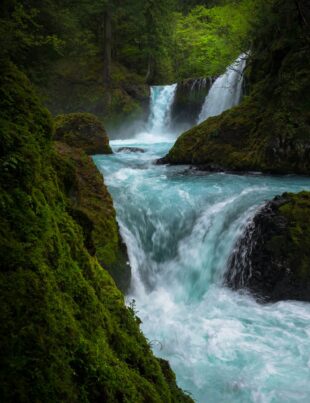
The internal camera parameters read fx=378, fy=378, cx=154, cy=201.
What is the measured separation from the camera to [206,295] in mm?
7648

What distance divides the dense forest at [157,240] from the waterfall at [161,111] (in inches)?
219

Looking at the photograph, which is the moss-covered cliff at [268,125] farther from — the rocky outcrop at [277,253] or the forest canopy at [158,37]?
the rocky outcrop at [277,253]

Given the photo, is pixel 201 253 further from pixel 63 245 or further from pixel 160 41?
pixel 160 41

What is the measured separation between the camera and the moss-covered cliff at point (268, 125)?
457 inches

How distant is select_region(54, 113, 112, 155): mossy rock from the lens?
15.8m

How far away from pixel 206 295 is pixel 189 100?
18.8 meters

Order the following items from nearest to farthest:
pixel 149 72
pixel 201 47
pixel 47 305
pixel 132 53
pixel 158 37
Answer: pixel 47 305, pixel 158 37, pixel 149 72, pixel 132 53, pixel 201 47

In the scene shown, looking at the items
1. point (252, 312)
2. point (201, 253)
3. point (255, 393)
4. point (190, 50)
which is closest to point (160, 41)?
point (190, 50)

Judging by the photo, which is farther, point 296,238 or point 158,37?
point 158,37

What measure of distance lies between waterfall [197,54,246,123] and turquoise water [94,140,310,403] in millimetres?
8796

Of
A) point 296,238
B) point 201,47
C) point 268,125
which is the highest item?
point 201,47

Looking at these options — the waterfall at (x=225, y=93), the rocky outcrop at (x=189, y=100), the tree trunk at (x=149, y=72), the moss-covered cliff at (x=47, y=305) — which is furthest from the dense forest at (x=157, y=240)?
the tree trunk at (x=149, y=72)

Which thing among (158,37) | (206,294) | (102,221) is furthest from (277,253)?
(158,37)

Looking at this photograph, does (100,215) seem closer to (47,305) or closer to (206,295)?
(206,295)
